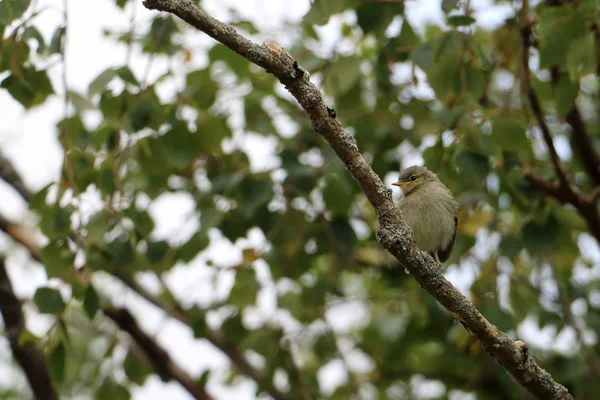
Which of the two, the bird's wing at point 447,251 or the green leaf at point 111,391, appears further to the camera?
the green leaf at point 111,391

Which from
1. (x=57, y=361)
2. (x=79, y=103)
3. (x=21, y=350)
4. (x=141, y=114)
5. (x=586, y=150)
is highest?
(x=586, y=150)

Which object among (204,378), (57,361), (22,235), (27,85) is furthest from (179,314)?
(27,85)

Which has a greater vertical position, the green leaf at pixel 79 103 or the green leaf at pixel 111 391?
the green leaf at pixel 79 103

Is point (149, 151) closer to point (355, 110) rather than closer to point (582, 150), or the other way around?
point (355, 110)

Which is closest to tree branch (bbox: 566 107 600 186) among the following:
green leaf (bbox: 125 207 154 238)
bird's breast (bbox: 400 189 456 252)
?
bird's breast (bbox: 400 189 456 252)

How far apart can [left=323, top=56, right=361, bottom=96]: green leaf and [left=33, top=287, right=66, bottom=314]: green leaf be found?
2.30 metres

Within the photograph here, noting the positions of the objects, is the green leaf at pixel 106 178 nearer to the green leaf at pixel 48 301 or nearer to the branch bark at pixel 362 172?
the green leaf at pixel 48 301

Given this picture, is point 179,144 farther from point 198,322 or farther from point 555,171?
point 555,171

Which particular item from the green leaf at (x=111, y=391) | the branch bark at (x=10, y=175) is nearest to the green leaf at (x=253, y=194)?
the green leaf at (x=111, y=391)

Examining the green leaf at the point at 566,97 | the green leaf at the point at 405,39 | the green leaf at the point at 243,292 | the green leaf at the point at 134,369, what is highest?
the green leaf at the point at 405,39

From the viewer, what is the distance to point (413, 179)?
18.2 ft

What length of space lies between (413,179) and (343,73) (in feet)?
2.88

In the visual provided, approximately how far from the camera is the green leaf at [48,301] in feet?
14.8

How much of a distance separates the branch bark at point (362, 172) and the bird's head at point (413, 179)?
7.03ft
